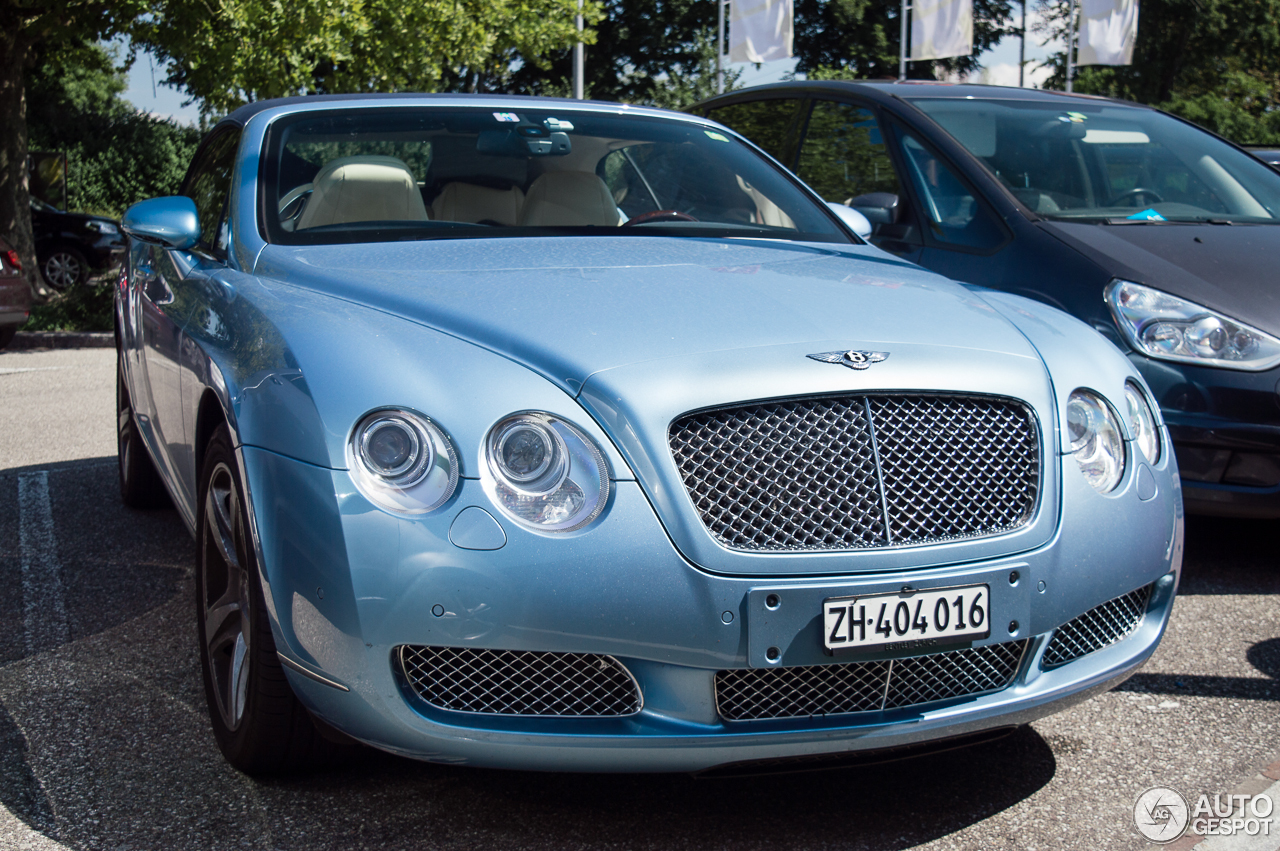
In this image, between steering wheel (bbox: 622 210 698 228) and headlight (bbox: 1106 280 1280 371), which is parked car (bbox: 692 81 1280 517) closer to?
headlight (bbox: 1106 280 1280 371)

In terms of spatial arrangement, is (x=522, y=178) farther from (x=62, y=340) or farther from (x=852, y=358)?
(x=62, y=340)

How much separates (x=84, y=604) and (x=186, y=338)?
1.25 m

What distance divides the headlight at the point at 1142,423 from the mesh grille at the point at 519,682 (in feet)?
4.40

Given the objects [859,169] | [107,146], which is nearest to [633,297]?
[859,169]

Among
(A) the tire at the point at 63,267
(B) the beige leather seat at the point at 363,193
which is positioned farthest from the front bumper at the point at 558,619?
(A) the tire at the point at 63,267

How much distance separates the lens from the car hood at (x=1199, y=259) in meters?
4.38

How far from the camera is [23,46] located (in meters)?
14.1

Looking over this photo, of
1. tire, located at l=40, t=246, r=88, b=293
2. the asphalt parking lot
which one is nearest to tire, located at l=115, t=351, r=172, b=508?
the asphalt parking lot

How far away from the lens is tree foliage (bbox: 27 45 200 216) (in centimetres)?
2638

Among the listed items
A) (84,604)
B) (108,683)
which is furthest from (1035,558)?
(84,604)

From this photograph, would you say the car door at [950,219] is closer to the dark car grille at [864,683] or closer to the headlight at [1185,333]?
the headlight at [1185,333]

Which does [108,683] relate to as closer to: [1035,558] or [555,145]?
[555,145]

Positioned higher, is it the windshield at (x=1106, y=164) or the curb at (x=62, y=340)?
the windshield at (x=1106, y=164)

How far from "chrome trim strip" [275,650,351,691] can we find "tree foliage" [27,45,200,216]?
25412 mm
